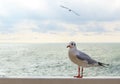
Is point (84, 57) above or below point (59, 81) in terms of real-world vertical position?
above

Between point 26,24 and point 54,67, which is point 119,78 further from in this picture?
point 26,24

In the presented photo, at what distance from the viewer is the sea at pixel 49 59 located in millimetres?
2066

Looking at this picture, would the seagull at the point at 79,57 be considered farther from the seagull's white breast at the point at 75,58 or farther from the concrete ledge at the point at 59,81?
the concrete ledge at the point at 59,81

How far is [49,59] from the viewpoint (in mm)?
2498

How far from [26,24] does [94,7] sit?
852 millimetres

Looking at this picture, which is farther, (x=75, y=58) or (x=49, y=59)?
(x=49, y=59)

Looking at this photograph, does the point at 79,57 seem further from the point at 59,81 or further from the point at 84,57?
the point at 59,81

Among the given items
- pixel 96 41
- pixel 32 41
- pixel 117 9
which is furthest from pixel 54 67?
pixel 117 9

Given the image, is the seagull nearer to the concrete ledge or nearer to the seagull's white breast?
the seagull's white breast

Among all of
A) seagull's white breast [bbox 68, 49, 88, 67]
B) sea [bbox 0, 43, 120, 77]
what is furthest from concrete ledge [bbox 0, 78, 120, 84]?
sea [bbox 0, 43, 120, 77]

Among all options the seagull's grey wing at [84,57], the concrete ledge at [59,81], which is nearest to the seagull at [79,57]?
the seagull's grey wing at [84,57]

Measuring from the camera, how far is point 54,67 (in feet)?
7.94

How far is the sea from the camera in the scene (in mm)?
2066

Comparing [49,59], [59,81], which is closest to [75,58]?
[59,81]
